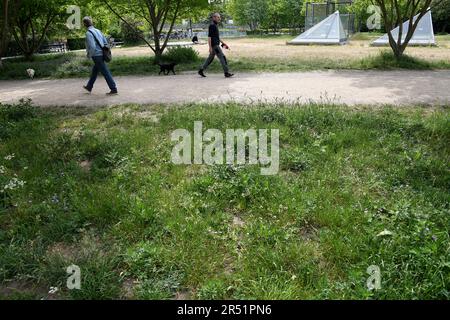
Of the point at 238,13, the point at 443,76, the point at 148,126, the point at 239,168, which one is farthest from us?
the point at 238,13

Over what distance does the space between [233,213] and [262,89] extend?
581 cm

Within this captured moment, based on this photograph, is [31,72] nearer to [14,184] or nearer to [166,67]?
[166,67]

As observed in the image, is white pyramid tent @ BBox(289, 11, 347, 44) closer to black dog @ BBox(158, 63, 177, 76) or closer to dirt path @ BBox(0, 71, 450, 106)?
dirt path @ BBox(0, 71, 450, 106)

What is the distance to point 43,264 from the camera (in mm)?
3238

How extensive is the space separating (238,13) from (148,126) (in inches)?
2086

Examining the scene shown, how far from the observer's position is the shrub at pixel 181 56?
15202mm

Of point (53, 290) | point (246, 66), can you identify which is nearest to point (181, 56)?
point (246, 66)

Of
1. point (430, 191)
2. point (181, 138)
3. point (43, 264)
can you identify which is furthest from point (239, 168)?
point (43, 264)

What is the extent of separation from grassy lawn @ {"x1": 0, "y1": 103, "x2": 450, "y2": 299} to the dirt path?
200 cm

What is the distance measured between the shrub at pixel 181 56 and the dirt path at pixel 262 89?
323 cm

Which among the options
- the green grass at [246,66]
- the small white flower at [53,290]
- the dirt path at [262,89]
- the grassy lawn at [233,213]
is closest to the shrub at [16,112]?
the dirt path at [262,89]
